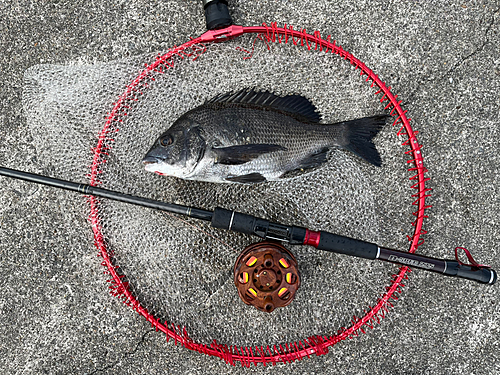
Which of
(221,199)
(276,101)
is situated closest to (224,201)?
(221,199)

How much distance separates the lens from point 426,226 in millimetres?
2326

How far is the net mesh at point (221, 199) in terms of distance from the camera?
2.12 m

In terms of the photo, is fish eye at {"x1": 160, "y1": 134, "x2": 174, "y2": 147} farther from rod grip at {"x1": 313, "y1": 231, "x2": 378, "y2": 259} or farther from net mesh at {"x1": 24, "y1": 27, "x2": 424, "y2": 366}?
rod grip at {"x1": 313, "y1": 231, "x2": 378, "y2": 259}

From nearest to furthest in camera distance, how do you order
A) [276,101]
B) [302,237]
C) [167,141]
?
[302,237] → [167,141] → [276,101]

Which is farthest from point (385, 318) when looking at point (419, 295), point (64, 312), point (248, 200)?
point (64, 312)

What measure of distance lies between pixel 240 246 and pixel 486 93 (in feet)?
6.39

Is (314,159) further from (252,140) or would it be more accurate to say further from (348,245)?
(348,245)

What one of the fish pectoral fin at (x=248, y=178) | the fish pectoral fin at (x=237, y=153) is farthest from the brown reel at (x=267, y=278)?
the fish pectoral fin at (x=237, y=153)

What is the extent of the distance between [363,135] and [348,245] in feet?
2.30

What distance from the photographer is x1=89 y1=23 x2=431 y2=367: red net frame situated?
6.70 ft

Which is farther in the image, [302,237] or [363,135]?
[363,135]

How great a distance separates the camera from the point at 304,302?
7.12 ft

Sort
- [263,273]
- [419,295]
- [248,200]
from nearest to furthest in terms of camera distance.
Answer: [263,273]
[248,200]
[419,295]

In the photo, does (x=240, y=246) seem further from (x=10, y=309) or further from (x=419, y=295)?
(x=10, y=309)
